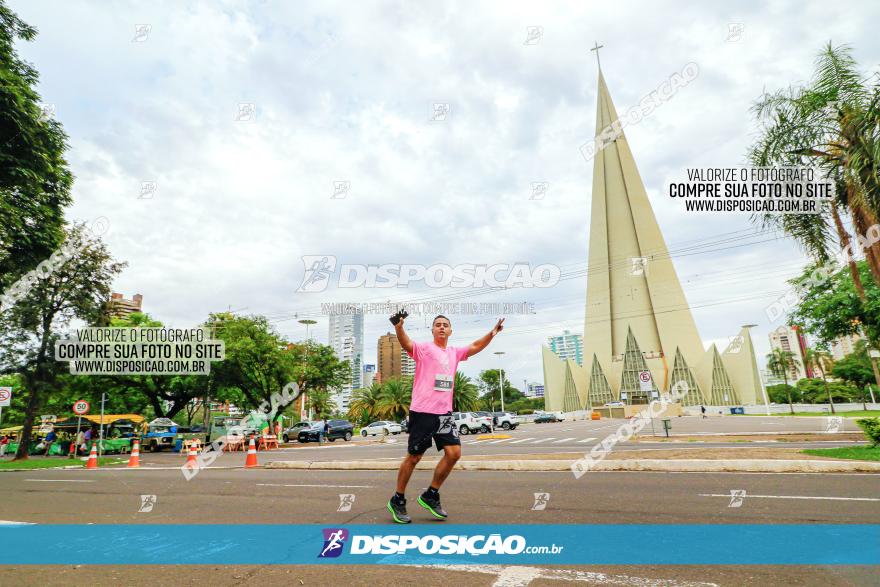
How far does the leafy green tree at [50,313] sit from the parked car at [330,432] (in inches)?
602

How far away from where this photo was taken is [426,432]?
15.5ft

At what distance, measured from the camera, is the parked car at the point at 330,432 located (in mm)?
32938

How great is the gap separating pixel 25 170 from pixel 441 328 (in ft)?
42.9

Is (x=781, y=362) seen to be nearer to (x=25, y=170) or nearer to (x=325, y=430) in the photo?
(x=325, y=430)

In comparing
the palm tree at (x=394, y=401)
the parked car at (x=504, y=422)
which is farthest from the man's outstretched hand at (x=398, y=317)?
the palm tree at (x=394, y=401)

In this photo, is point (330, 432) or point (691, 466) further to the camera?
point (330, 432)

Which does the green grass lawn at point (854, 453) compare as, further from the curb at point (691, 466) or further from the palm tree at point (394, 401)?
the palm tree at point (394, 401)

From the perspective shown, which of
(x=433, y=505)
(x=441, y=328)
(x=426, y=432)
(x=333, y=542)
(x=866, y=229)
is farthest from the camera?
(x=866, y=229)

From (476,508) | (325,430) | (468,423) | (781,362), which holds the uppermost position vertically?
(781,362)

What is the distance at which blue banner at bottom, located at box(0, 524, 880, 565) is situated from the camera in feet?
11.9

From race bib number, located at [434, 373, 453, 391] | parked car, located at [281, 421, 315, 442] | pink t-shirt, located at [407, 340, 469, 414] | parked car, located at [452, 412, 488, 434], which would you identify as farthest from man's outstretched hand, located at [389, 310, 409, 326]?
parked car, located at [281, 421, 315, 442]

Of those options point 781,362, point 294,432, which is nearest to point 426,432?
point 294,432

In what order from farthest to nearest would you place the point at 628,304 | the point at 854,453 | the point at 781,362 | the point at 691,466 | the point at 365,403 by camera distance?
1. the point at 628,304
2. the point at 365,403
3. the point at 781,362
4. the point at 854,453
5. the point at 691,466

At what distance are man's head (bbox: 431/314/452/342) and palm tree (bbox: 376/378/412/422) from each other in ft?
180
